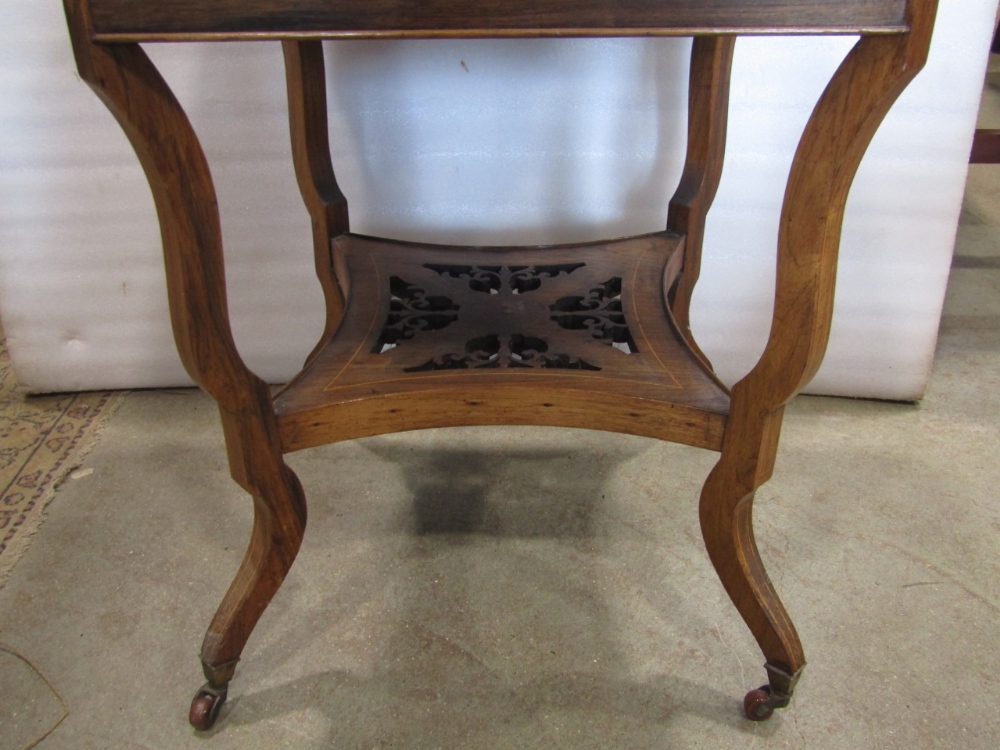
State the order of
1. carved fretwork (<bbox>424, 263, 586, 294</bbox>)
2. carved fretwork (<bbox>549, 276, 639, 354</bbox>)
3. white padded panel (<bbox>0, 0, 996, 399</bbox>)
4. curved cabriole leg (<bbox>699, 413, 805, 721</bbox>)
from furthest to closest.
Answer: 1. white padded panel (<bbox>0, 0, 996, 399</bbox>)
2. carved fretwork (<bbox>424, 263, 586, 294</bbox>)
3. carved fretwork (<bbox>549, 276, 639, 354</bbox>)
4. curved cabriole leg (<bbox>699, 413, 805, 721</bbox>)

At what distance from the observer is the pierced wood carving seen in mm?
806

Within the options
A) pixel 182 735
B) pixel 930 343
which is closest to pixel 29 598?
pixel 182 735

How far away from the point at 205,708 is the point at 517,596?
33 centimetres

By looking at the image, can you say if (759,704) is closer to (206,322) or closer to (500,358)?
(500,358)

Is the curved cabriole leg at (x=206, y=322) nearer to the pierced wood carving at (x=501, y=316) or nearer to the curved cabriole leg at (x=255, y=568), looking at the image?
the curved cabriole leg at (x=255, y=568)

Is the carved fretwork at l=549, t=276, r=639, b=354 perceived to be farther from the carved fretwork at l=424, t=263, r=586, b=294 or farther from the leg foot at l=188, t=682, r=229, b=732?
the leg foot at l=188, t=682, r=229, b=732

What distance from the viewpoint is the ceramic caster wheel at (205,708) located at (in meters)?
0.74

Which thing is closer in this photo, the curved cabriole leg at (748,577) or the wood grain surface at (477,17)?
the wood grain surface at (477,17)

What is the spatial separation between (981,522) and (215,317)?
0.91 metres

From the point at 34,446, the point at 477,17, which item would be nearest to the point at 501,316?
the point at 477,17

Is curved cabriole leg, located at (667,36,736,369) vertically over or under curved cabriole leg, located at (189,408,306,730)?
over

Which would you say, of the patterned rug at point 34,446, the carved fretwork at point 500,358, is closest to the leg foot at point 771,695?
the carved fretwork at point 500,358

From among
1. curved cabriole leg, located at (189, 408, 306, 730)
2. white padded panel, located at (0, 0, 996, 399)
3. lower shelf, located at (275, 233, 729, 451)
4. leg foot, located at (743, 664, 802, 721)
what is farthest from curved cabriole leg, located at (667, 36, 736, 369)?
curved cabriole leg, located at (189, 408, 306, 730)

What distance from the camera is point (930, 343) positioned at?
1216 millimetres
